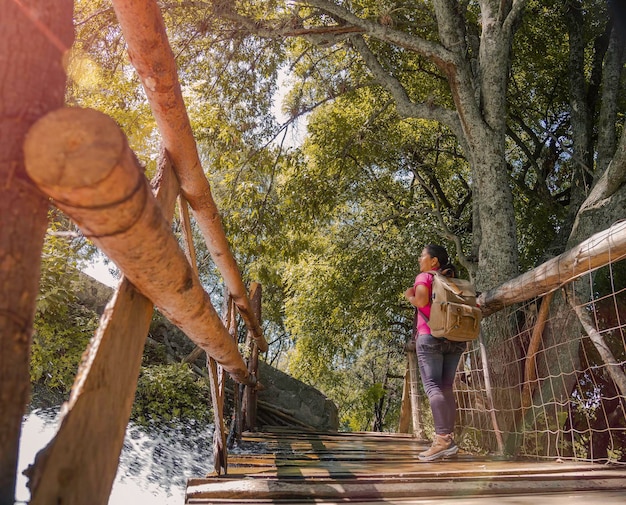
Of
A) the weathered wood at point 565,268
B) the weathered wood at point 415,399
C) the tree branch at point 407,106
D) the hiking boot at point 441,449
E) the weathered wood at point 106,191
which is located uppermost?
the tree branch at point 407,106

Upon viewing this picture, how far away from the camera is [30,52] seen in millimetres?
842

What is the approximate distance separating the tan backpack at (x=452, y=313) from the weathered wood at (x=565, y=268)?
1.89ft

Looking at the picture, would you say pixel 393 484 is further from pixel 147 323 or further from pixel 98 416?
pixel 98 416

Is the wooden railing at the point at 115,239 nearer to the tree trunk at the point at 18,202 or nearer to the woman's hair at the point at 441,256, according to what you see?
the tree trunk at the point at 18,202

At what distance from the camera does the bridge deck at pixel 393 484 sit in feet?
6.74

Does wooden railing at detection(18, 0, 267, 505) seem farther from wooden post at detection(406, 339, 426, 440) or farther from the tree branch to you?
the tree branch

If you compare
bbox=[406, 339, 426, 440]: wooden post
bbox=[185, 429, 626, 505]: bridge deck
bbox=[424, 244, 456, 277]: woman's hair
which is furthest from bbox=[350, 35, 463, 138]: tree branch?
bbox=[185, 429, 626, 505]: bridge deck

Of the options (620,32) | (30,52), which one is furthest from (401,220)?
(30,52)

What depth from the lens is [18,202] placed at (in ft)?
2.65

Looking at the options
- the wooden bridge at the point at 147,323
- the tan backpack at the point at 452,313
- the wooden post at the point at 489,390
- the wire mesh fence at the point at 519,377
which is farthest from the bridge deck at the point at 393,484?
the wire mesh fence at the point at 519,377

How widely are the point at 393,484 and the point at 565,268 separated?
2.04m

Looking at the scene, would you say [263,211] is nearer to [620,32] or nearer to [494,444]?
[494,444]

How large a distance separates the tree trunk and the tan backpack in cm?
304

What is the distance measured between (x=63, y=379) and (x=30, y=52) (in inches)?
253
